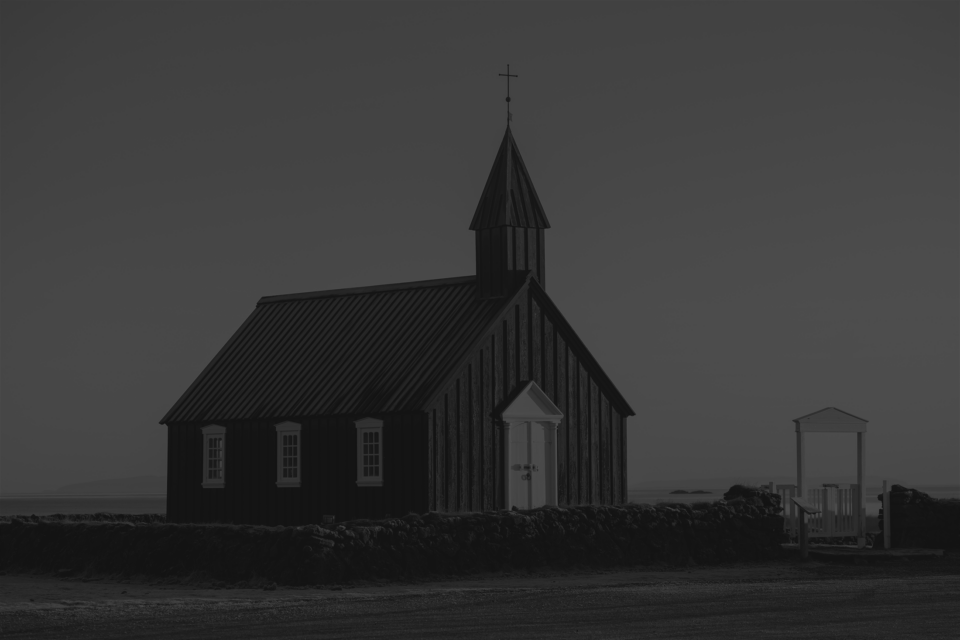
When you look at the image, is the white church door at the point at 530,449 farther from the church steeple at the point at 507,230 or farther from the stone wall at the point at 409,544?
the stone wall at the point at 409,544

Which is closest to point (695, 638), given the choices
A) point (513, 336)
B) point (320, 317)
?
point (513, 336)

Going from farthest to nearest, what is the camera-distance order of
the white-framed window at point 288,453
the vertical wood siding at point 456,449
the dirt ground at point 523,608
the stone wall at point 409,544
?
the white-framed window at point 288,453 < the vertical wood siding at point 456,449 < the stone wall at point 409,544 < the dirt ground at point 523,608

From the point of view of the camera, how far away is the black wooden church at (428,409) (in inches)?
1302

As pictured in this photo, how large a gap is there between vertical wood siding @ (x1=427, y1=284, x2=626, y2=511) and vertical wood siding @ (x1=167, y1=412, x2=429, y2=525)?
80 cm

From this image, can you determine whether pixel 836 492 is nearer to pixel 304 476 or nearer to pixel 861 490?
pixel 861 490

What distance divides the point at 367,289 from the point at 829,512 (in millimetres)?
13214

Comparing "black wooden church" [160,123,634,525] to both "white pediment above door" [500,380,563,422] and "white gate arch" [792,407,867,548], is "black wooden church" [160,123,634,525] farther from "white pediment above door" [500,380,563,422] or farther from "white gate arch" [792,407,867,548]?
"white gate arch" [792,407,867,548]

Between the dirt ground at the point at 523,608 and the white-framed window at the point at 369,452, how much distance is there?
5.95 meters

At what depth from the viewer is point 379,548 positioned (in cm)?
2739

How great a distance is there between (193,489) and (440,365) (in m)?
9.02

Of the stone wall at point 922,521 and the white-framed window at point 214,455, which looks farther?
the white-framed window at point 214,455

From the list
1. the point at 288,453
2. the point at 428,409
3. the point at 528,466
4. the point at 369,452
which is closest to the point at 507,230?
the point at 428,409

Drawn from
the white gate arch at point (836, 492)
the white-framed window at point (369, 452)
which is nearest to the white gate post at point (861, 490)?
the white gate arch at point (836, 492)

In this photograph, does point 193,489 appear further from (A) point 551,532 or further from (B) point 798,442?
(B) point 798,442
